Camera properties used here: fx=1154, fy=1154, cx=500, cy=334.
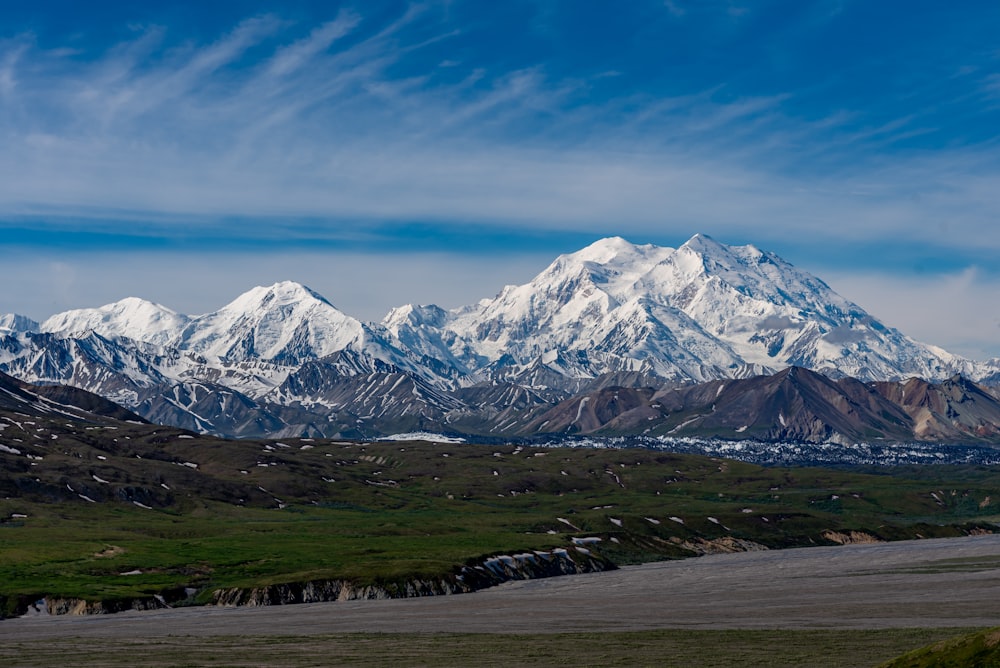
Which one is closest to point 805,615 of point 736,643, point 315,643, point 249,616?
point 736,643

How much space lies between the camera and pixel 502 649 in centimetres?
10238

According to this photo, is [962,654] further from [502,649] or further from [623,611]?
[623,611]

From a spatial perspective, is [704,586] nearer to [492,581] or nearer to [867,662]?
[492,581]

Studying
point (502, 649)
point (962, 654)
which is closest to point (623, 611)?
point (502, 649)

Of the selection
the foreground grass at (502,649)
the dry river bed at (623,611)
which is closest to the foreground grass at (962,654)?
the foreground grass at (502,649)

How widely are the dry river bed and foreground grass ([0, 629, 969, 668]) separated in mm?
7558

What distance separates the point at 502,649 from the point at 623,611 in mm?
42307

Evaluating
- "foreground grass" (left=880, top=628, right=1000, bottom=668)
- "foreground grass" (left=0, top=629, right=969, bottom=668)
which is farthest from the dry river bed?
"foreground grass" (left=880, top=628, right=1000, bottom=668)

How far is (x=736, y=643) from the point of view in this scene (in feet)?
335

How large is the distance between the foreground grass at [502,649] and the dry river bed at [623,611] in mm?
7558

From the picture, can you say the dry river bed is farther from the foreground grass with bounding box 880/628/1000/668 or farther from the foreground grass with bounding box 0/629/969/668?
the foreground grass with bounding box 880/628/1000/668

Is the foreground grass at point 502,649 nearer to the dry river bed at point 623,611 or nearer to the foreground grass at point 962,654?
the dry river bed at point 623,611

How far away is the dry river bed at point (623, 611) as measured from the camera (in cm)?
12219

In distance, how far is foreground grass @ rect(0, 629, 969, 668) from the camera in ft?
298
